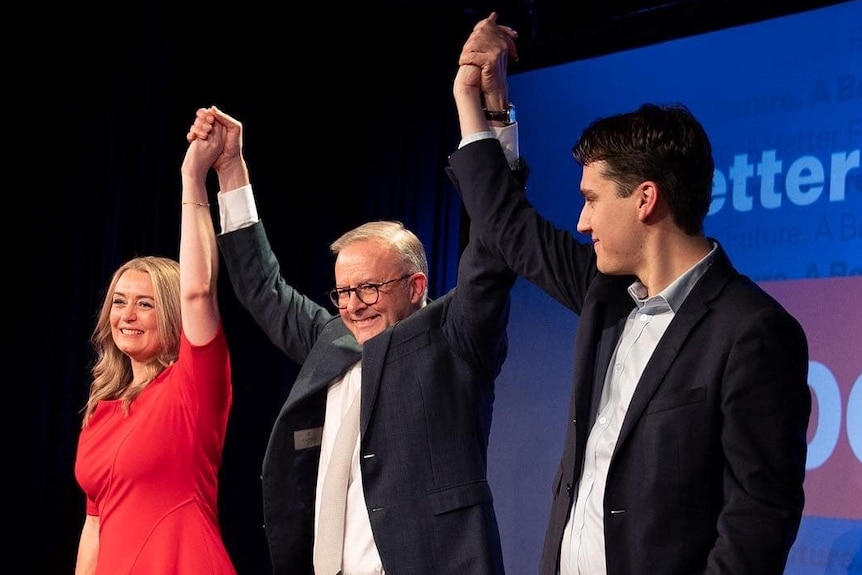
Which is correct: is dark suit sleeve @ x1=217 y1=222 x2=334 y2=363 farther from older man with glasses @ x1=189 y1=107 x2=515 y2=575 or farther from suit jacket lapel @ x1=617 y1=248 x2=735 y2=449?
suit jacket lapel @ x1=617 y1=248 x2=735 y2=449

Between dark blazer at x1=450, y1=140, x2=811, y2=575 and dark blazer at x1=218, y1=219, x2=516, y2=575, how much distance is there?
493 mm

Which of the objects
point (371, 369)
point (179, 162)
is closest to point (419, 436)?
point (371, 369)

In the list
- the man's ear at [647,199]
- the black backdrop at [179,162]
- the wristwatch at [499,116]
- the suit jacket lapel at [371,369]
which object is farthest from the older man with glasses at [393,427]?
the black backdrop at [179,162]

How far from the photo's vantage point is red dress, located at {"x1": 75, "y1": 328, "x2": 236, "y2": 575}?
288 cm

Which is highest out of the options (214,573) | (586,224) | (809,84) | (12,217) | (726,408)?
(809,84)

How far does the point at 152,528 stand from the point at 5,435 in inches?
68.3

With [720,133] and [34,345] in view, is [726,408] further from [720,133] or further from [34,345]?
[34,345]

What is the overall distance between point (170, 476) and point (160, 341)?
1.39 ft

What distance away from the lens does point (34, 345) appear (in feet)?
14.6

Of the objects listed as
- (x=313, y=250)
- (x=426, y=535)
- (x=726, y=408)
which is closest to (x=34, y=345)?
(x=313, y=250)

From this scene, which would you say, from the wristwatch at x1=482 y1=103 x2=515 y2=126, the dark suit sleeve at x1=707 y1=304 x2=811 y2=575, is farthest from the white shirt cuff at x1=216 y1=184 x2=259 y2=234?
the dark suit sleeve at x1=707 y1=304 x2=811 y2=575

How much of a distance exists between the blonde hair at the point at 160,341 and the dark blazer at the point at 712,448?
151 cm

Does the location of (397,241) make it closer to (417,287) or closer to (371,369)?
(417,287)

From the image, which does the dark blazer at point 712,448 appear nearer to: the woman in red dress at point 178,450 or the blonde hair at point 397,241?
the blonde hair at point 397,241
